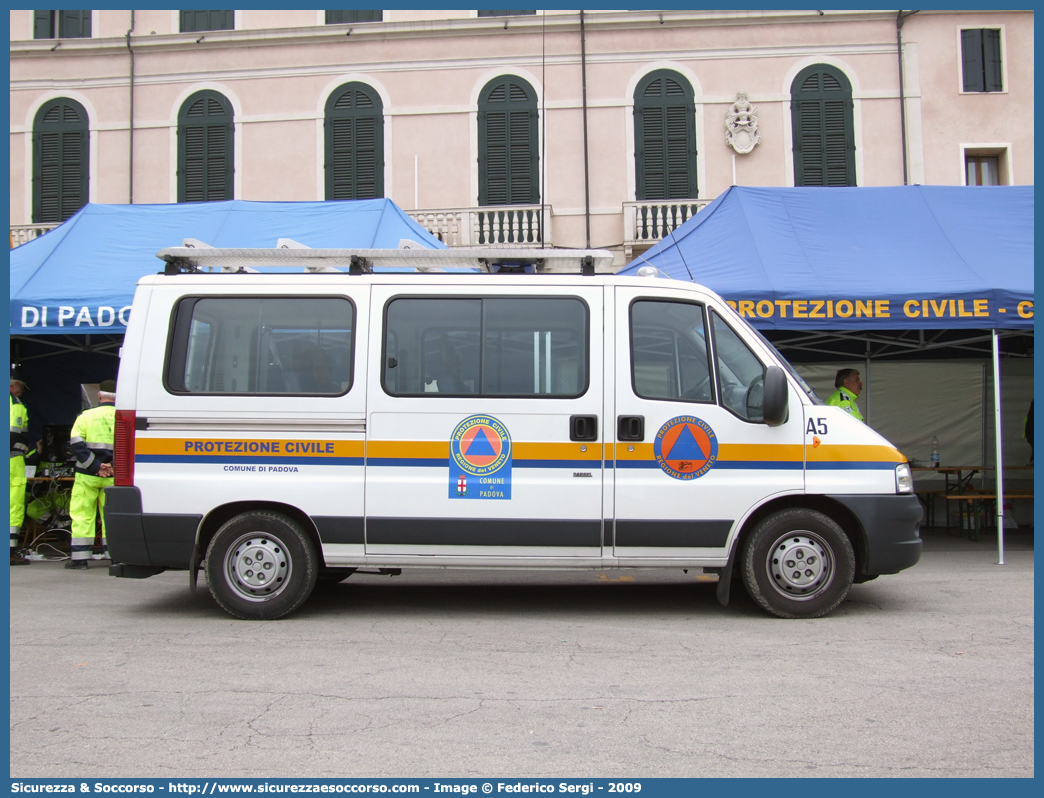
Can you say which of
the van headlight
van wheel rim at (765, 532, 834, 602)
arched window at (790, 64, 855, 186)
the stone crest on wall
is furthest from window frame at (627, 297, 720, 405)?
arched window at (790, 64, 855, 186)

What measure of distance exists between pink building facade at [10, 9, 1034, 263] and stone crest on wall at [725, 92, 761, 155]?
4cm

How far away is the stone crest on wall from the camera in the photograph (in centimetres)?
1884

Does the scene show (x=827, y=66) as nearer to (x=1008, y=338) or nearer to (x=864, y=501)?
(x=1008, y=338)

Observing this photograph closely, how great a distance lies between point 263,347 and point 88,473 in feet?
12.9

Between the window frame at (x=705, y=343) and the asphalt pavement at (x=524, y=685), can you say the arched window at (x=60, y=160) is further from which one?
the window frame at (x=705, y=343)

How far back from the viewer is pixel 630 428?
6250 mm

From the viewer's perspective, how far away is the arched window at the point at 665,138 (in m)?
19.0

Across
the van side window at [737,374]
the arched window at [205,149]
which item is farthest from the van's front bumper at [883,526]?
the arched window at [205,149]

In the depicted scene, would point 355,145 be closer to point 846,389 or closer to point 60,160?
point 60,160

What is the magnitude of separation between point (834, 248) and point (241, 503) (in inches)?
255

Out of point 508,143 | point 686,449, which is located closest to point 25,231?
point 508,143
